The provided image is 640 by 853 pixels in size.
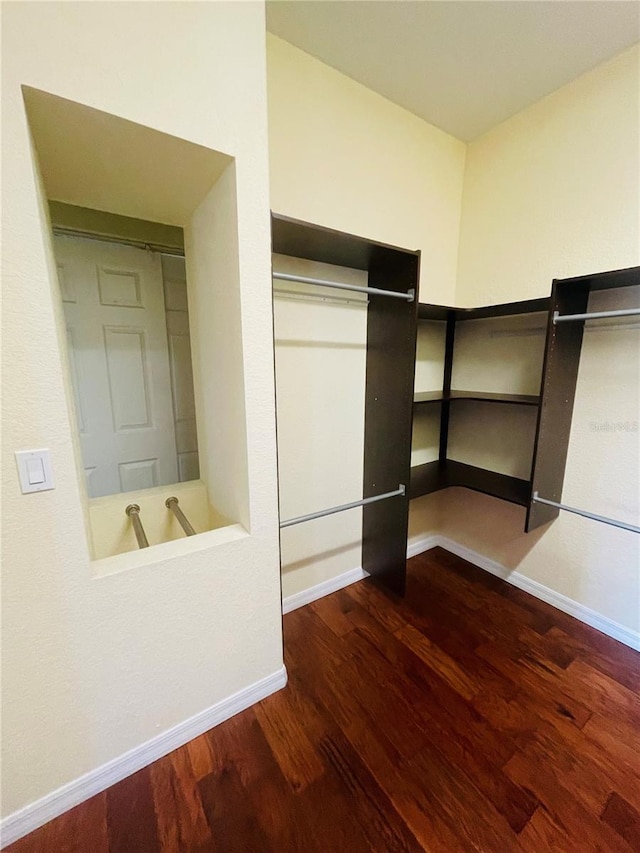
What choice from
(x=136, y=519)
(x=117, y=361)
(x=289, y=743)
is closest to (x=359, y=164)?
(x=117, y=361)

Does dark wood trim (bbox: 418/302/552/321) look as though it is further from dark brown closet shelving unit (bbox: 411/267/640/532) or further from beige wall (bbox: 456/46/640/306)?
beige wall (bbox: 456/46/640/306)

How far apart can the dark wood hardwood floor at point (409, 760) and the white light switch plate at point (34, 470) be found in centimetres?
109

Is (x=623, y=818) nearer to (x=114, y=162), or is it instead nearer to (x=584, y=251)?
(x=584, y=251)

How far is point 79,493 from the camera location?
101cm

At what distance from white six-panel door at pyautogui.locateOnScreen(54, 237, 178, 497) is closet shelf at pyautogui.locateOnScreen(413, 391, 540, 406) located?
63.3 inches

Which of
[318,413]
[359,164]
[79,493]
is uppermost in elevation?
[359,164]

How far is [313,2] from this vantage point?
1290mm

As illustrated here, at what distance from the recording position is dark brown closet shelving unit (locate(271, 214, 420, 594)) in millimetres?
1581

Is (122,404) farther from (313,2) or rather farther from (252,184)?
(313,2)

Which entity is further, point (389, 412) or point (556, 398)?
point (389, 412)

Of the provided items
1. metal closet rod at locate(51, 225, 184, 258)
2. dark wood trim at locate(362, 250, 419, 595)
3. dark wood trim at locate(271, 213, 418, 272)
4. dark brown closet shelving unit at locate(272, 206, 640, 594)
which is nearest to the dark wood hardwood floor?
dark wood trim at locate(362, 250, 419, 595)

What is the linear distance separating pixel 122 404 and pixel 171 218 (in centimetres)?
109

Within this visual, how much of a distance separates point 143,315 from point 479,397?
6.75 ft

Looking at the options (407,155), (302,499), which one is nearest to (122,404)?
(302,499)
